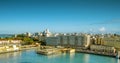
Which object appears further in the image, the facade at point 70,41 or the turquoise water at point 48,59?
the facade at point 70,41

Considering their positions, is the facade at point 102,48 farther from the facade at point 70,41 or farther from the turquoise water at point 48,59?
the turquoise water at point 48,59

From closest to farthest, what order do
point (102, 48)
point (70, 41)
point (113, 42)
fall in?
point (102, 48) → point (113, 42) → point (70, 41)

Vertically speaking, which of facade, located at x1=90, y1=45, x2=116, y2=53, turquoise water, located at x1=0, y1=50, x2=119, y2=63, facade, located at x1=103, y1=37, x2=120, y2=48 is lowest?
turquoise water, located at x1=0, y1=50, x2=119, y2=63

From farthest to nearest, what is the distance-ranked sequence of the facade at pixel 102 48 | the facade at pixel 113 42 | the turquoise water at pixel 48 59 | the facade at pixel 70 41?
the facade at pixel 70 41 → the facade at pixel 113 42 → the facade at pixel 102 48 → the turquoise water at pixel 48 59

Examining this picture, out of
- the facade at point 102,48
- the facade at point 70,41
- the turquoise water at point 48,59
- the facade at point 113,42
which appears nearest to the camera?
the turquoise water at point 48,59

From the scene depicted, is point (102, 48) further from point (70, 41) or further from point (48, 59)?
point (48, 59)

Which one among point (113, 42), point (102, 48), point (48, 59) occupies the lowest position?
point (48, 59)

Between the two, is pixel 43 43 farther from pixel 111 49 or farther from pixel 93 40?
pixel 111 49

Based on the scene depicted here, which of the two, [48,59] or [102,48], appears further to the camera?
[102,48]

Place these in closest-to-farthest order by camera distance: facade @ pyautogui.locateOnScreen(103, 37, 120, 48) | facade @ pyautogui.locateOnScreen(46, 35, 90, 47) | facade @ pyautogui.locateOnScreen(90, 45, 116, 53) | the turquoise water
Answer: the turquoise water → facade @ pyautogui.locateOnScreen(90, 45, 116, 53) → facade @ pyautogui.locateOnScreen(103, 37, 120, 48) → facade @ pyautogui.locateOnScreen(46, 35, 90, 47)

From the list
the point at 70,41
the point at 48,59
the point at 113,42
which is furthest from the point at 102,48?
the point at 48,59

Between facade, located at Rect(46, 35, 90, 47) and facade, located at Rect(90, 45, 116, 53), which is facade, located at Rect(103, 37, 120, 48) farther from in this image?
facade, located at Rect(46, 35, 90, 47)

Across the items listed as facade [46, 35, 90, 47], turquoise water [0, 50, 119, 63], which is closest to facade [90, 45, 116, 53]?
facade [46, 35, 90, 47]

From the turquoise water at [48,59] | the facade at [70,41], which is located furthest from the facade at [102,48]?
the turquoise water at [48,59]
